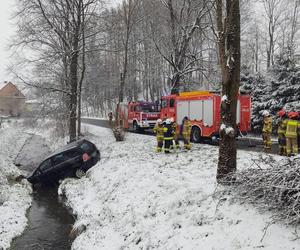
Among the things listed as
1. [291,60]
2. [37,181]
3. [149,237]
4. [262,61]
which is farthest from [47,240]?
[262,61]

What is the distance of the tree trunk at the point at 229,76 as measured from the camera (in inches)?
316

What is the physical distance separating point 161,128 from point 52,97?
1281 cm

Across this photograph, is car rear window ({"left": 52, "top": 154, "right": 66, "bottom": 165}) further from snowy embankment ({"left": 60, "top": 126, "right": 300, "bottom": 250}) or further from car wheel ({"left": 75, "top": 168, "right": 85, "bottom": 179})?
snowy embankment ({"left": 60, "top": 126, "right": 300, "bottom": 250})

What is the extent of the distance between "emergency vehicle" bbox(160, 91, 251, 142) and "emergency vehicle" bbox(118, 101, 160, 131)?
8259mm

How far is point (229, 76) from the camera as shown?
821 cm

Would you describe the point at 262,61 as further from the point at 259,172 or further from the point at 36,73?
the point at 259,172

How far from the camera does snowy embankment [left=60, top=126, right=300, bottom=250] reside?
6570 mm

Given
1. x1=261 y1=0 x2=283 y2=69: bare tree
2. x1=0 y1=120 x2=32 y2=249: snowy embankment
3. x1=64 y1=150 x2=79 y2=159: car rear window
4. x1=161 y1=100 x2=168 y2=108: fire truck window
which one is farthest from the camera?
x1=261 y1=0 x2=283 y2=69: bare tree

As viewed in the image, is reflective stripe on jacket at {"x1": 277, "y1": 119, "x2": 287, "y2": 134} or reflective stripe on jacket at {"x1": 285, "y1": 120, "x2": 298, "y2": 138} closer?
reflective stripe on jacket at {"x1": 285, "y1": 120, "x2": 298, "y2": 138}

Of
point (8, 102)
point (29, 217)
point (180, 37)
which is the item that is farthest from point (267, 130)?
point (8, 102)

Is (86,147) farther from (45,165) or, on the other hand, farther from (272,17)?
(272,17)

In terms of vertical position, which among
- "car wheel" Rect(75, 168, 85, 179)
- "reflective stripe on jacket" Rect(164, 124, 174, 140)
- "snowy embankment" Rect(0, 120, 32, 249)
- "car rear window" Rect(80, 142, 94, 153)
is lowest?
"snowy embankment" Rect(0, 120, 32, 249)

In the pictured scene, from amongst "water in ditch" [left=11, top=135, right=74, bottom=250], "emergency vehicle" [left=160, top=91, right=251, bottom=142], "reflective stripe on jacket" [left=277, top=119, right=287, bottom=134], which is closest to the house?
"emergency vehicle" [left=160, top=91, right=251, bottom=142]

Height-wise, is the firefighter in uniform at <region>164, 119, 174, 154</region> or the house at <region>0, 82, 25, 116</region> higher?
the house at <region>0, 82, 25, 116</region>
